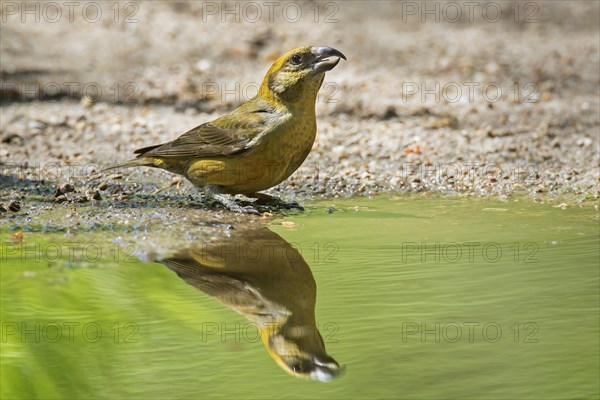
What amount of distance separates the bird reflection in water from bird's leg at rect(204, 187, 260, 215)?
0.37 m

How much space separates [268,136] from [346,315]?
7.57 feet

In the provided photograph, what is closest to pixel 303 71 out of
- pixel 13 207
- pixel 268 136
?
pixel 268 136

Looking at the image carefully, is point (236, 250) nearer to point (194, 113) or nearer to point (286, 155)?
point (286, 155)

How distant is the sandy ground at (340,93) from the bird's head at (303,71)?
93 cm

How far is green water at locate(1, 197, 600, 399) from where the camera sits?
146 inches

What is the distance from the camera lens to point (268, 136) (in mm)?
6488

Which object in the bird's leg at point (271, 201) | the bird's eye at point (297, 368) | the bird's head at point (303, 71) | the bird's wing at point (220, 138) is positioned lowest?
the bird's leg at point (271, 201)

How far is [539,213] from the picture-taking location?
6.62 metres

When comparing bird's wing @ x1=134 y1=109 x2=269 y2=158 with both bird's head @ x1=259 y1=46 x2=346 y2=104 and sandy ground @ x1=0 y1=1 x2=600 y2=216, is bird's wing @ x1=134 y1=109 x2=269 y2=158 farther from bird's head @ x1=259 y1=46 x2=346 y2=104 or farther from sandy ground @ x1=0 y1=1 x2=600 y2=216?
sandy ground @ x1=0 y1=1 x2=600 y2=216

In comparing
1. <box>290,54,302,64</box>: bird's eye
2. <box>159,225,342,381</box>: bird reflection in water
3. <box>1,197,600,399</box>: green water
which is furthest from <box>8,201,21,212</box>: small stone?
<box>290,54,302,64</box>: bird's eye

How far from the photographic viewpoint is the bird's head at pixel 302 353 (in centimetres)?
381

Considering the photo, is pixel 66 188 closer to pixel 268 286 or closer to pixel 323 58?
pixel 323 58

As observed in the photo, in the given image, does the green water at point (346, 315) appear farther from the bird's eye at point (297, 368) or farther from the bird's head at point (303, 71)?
the bird's head at point (303, 71)

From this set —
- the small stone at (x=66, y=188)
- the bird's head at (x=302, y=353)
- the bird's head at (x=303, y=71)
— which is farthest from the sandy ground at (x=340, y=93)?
the bird's head at (x=302, y=353)
